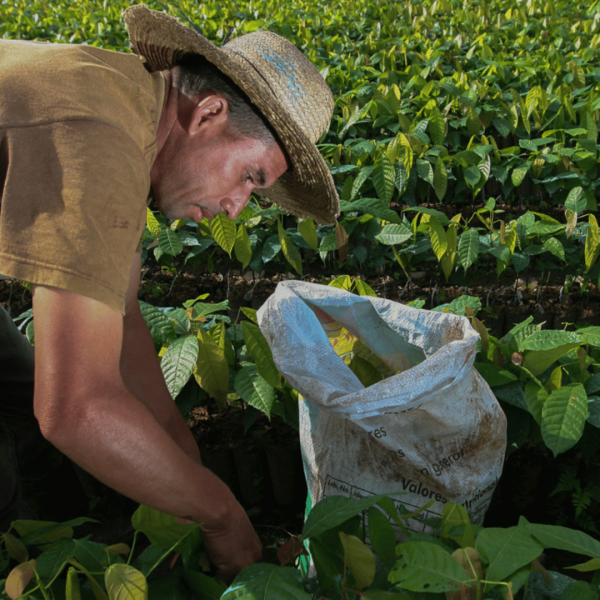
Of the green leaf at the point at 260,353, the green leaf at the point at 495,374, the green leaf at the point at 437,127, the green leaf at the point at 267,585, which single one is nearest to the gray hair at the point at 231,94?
the green leaf at the point at 260,353

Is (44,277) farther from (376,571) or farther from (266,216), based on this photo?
(266,216)

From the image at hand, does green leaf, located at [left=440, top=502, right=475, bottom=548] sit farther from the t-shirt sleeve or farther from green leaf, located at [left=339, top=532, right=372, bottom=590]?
the t-shirt sleeve

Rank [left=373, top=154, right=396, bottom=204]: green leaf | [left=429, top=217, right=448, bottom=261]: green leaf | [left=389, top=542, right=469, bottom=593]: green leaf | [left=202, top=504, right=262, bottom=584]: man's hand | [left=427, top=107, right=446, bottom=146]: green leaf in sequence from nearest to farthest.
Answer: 1. [left=389, top=542, right=469, bottom=593]: green leaf
2. [left=202, top=504, right=262, bottom=584]: man's hand
3. [left=429, top=217, right=448, bottom=261]: green leaf
4. [left=373, top=154, right=396, bottom=204]: green leaf
5. [left=427, top=107, right=446, bottom=146]: green leaf

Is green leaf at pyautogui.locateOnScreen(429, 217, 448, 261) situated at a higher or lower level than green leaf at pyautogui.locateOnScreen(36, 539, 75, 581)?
lower

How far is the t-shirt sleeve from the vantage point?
85cm

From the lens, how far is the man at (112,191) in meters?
0.87

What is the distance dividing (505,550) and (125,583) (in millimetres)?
554

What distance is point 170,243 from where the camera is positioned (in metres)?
2.44

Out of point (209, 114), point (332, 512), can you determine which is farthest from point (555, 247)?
point (332, 512)

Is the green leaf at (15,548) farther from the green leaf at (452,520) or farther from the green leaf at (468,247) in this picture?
the green leaf at (468,247)

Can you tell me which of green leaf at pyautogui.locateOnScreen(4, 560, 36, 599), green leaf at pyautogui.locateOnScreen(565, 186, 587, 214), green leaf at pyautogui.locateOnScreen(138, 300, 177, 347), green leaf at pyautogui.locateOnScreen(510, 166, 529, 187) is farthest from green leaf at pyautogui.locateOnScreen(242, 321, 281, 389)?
green leaf at pyautogui.locateOnScreen(510, 166, 529, 187)

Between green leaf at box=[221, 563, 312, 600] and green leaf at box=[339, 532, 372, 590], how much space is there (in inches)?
3.4

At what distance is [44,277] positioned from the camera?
85cm

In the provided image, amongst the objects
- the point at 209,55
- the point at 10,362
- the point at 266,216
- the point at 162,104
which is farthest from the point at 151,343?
the point at 266,216
